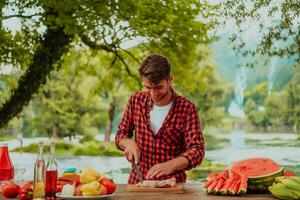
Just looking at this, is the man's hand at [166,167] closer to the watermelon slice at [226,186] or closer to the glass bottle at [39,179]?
the watermelon slice at [226,186]

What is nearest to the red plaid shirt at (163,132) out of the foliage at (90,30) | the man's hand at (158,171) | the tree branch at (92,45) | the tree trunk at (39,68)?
the man's hand at (158,171)

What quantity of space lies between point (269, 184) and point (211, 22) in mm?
5620

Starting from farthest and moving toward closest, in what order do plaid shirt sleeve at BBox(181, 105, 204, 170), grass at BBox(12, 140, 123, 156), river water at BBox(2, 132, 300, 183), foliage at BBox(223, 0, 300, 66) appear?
grass at BBox(12, 140, 123, 156) < river water at BBox(2, 132, 300, 183) < foliage at BBox(223, 0, 300, 66) < plaid shirt sleeve at BBox(181, 105, 204, 170)

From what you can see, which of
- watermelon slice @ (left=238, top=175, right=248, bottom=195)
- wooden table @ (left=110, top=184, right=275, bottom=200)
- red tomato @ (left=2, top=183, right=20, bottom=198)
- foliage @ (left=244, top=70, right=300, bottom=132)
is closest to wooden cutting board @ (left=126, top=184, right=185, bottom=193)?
wooden table @ (left=110, top=184, right=275, bottom=200)

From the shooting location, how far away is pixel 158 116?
2713 mm

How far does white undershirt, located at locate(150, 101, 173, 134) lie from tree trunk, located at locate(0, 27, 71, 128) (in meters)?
4.82

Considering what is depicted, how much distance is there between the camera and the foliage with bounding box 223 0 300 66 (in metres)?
6.50

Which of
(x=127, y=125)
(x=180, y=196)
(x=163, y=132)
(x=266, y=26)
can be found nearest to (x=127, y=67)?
(x=266, y=26)

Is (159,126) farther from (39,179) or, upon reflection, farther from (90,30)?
(90,30)

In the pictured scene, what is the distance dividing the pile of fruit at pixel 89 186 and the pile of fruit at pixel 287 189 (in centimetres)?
66

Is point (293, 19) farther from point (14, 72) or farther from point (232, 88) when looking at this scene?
point (14, 72)

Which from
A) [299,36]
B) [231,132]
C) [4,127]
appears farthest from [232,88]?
[4,127]

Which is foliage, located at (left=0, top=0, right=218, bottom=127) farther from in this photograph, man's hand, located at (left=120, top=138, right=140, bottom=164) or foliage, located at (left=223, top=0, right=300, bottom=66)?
man's hand, located at (left=120, top=138, right=140, bottom=164)

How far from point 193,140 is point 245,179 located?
345 millimetres
